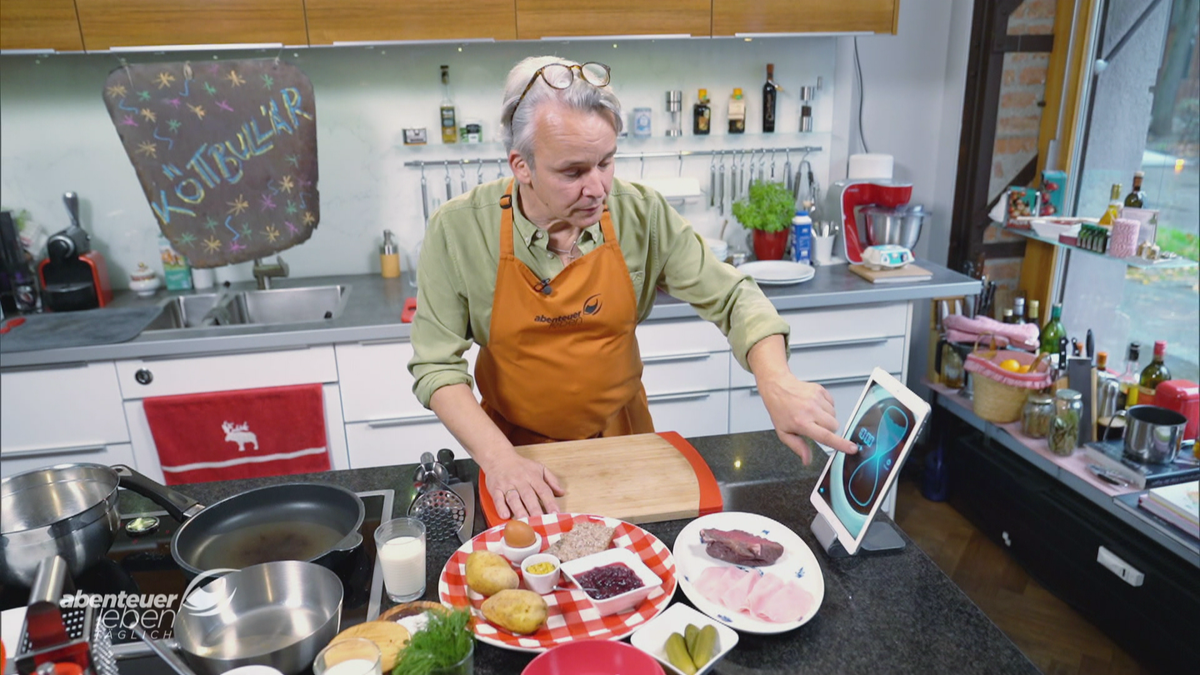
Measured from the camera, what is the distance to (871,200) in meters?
3.06

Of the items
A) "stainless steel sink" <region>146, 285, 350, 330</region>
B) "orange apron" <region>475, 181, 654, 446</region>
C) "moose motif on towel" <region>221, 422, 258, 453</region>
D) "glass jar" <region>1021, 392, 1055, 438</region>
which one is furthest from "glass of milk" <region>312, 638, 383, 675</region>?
"glass jar" <region>1021, 392, 1055, 438</region>

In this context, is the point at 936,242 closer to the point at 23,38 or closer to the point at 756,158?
the point at 756,158

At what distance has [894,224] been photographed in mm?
2990

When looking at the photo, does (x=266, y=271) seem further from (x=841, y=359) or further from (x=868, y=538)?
(x=868, y=538)

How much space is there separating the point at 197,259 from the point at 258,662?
7.48 ft

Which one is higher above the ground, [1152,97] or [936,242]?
[1152,97]

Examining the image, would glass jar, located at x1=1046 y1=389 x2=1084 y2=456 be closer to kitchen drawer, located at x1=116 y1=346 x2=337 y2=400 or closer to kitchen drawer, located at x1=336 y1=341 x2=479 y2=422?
kitchen drawer, located at x1=336 y1=341 x2=479 y2=422

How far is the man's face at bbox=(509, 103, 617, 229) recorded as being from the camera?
1326 millimetres

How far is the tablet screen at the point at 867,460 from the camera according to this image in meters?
1.10

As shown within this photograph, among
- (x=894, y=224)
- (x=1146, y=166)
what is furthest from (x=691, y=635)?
(x=1146, y=166)

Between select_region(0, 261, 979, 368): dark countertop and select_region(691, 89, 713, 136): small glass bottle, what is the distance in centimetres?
73

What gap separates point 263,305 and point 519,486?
206cm

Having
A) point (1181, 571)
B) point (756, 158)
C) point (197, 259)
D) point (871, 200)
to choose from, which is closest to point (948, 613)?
point (1181, 571)

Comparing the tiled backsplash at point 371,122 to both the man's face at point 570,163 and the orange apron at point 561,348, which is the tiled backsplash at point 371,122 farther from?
the man's face at point 570,163
